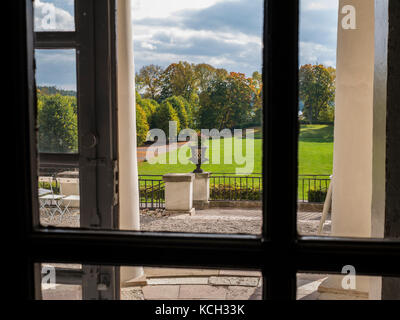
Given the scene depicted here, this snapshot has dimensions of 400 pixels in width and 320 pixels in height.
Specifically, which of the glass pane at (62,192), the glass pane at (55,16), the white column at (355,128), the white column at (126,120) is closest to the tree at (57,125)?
the glass pane at (62,192)

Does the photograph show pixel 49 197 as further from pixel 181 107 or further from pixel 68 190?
pixel 181 107

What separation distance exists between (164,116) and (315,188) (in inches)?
184

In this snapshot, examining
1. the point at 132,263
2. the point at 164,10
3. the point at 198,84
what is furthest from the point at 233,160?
the point at 132,263

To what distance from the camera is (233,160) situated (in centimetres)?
1060

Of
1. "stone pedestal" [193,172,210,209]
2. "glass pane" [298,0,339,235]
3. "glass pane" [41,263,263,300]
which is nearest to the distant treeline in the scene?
"glass pane" [41,263,263,300]

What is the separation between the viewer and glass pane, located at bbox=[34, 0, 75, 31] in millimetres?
1831

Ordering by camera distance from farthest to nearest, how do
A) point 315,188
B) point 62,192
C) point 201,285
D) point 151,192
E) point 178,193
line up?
point 151,192 → point 315,188 → point 178,193 → point 201,285 → point 62,192

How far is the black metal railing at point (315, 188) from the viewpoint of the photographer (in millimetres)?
7946

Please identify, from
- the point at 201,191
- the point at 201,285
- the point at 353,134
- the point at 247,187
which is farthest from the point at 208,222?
the point at 353,134

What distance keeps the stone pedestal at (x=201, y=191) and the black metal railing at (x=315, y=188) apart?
6.29 ft

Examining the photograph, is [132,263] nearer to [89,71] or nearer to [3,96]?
[3,96]

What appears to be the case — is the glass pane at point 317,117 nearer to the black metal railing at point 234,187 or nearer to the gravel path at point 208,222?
the gravel path at point 208,222

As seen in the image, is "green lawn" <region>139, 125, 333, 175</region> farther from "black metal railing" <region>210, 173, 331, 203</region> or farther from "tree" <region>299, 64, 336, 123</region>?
"tree" <region>299, 64, 336, 123</region>

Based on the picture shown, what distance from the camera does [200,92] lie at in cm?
1116
